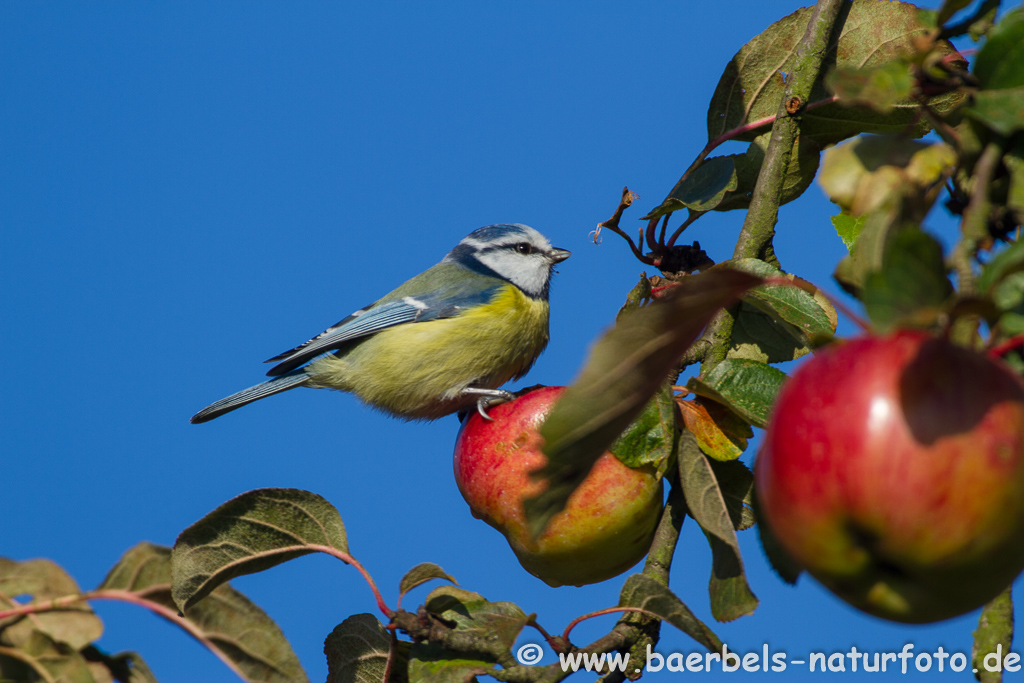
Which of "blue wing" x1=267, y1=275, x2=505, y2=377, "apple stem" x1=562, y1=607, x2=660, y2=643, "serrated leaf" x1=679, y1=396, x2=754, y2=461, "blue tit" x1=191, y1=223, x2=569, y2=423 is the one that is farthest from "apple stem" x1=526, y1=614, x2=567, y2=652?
"blue wing" x1=267, y1=275, x2=505, y2=377

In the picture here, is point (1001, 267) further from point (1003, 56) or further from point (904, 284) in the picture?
point (1003, 56)

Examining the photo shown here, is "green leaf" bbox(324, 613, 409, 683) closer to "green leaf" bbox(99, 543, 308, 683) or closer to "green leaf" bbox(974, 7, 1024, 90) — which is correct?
"green leaf" bbox(99, 543, 308, 683)

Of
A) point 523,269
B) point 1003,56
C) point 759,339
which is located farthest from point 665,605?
point 523,269

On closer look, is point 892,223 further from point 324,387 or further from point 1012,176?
point 324,387

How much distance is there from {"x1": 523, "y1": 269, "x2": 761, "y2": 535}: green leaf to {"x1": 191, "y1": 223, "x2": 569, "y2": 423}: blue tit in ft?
8.72

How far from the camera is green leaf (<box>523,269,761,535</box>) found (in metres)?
1.14

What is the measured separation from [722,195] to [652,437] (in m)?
0.77

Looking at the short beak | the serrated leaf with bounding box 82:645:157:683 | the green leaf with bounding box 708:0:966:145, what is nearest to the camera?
the serrated leaf with bounding box 82:645:157:683

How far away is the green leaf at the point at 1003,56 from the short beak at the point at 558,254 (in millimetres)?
4024

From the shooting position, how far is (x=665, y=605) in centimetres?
176

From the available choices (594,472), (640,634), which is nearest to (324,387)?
(594,472)

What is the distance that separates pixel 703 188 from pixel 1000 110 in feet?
4.65

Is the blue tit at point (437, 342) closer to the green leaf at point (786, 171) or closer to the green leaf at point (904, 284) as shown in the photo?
the green leaf at point (786, 171)

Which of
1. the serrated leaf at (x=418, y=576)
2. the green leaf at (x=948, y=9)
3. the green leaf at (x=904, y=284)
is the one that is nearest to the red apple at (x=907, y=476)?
the green leaf at (x=904, y=284)
